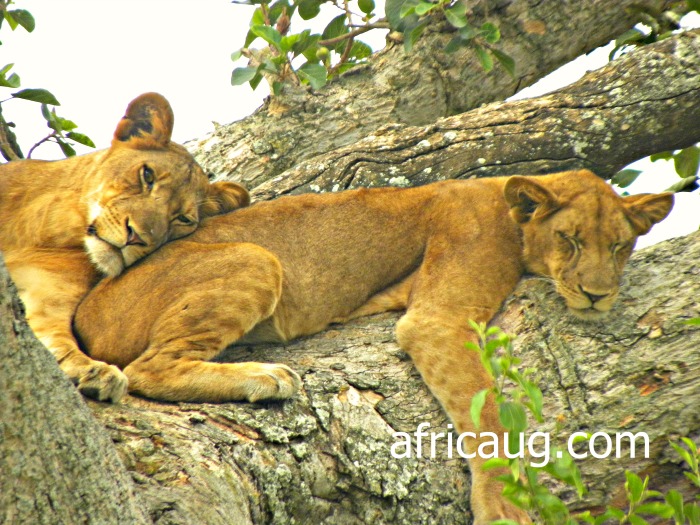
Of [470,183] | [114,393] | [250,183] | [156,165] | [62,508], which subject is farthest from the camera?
[250,183]

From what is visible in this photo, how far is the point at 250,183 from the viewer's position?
19.6 feet

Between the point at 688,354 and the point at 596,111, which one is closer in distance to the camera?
the point at 688,354

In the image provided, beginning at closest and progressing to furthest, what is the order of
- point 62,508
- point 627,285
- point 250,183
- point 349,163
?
point 62,508 < point 627,285 < point 349,163 < point 250,183

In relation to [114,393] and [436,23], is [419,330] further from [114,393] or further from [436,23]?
[436,23]

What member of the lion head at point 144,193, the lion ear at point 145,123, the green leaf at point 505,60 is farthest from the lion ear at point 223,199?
the green leaf at point 505,60

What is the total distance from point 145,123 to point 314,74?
4.16ft

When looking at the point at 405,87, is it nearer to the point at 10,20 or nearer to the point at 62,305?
the point at 10,20

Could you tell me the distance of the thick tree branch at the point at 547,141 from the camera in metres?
5.52

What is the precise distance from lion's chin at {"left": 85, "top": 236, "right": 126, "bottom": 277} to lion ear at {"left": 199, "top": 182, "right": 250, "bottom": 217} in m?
0.75

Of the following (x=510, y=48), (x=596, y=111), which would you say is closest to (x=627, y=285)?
(x=596, y=111)

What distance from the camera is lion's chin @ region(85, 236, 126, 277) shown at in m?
4.34

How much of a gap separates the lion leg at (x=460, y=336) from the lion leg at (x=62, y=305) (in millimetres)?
1487

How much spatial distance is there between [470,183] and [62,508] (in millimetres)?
3553

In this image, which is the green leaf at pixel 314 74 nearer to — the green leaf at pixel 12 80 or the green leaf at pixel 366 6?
the green leaf at pixel 366 6
